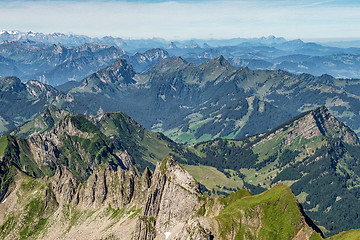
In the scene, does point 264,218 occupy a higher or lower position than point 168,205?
higher

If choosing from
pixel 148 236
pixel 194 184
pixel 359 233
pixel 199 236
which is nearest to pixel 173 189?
pixel 194 184

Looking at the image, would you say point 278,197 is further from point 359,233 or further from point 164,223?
point 164,223

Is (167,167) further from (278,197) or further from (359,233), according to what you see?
(359,233)

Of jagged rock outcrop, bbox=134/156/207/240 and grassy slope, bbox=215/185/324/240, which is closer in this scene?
grassy slope, bbox=215/185/324/240

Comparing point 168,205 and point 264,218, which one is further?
point 168,205

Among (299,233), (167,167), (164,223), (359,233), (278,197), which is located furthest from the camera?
(167,167)

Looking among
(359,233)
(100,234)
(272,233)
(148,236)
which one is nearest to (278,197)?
(272,233)

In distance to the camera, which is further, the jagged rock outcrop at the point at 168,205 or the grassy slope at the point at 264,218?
the jagged rock outcrop at the point at 168,205

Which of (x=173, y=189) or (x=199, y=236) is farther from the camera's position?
(x=173, y=189)

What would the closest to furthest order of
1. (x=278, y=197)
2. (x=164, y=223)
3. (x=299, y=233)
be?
(x=299, y=233)
(x=278, y=197)
(x=164, y=223)

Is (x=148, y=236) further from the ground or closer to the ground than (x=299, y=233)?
closer to the ground

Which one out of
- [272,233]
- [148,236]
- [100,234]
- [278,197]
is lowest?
[100,234]
